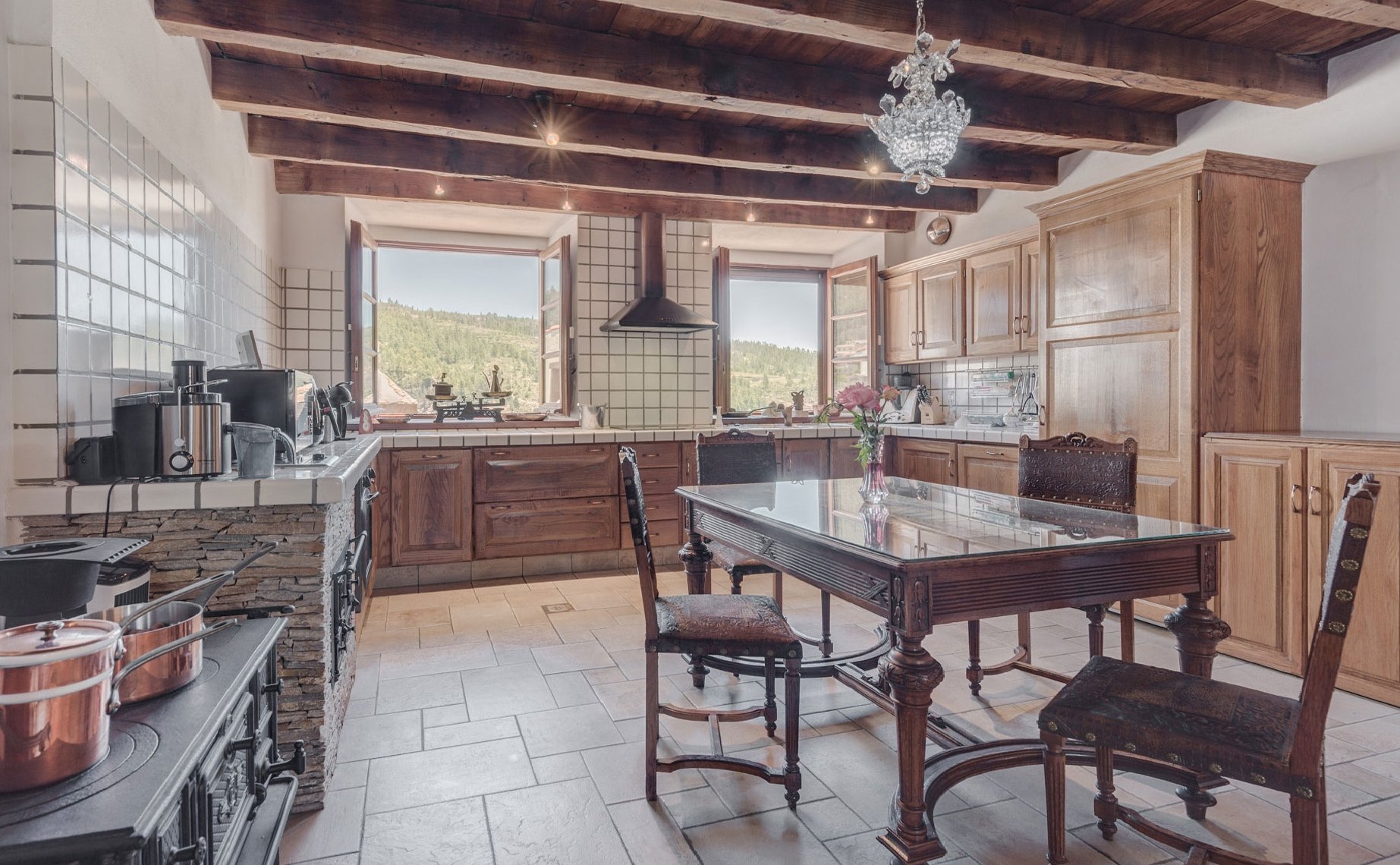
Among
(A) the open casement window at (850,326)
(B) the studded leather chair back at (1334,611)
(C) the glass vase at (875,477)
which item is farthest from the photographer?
(A) the open casement window at (850,326)

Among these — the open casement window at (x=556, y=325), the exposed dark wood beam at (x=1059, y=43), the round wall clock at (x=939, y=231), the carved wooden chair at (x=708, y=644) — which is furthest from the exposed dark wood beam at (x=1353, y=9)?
the open casement window at (x=556, y=325)

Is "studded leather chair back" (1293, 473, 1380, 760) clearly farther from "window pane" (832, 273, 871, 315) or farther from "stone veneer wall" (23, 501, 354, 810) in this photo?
"window pane" (832, 273, 871, 315)

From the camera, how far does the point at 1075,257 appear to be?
404cm

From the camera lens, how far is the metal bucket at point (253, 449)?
2012mm

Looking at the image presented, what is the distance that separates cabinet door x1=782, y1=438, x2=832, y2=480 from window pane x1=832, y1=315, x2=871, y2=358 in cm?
118

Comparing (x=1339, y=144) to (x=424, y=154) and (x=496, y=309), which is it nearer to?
(x=424, y=154)

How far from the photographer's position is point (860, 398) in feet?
8.28

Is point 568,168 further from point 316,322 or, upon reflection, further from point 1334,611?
point 1334,611

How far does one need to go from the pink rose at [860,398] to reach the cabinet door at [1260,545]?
171cm

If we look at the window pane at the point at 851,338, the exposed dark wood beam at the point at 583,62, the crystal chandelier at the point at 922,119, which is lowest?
the window pane at the point at 851,338

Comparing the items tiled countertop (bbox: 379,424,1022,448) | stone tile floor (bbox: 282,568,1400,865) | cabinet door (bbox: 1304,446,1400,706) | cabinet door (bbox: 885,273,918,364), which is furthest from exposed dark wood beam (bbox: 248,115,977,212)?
cabinet door (bbox: 1304,446,1400,706)

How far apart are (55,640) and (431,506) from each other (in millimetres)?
3667

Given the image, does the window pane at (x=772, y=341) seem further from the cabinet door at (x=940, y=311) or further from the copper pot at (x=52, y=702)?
the copper pot at (x=52, y=702)

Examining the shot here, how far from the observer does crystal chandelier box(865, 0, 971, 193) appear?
2426mm
